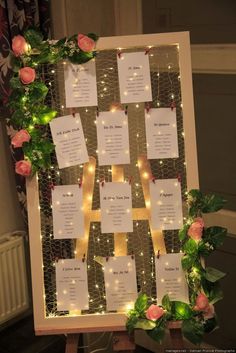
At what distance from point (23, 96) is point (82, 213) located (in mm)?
462

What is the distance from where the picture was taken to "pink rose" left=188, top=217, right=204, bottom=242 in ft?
5.45

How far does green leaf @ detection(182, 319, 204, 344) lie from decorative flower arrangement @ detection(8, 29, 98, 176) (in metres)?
0.74

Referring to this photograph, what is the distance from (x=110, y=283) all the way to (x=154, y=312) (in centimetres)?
19

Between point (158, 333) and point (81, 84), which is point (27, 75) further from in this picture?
point (158, 333)

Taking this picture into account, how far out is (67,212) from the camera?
5.68 feet

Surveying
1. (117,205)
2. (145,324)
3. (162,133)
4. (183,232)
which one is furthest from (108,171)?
(145,324)

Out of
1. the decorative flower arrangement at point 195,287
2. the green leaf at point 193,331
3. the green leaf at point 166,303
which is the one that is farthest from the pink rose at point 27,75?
the green leaf at point 193,331

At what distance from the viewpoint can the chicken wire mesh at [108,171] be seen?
5.59 feet

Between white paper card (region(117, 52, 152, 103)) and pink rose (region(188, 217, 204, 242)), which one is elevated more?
white paper card (region(117, 52, 152, 103))

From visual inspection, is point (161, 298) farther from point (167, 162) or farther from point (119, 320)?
point (167, 162)

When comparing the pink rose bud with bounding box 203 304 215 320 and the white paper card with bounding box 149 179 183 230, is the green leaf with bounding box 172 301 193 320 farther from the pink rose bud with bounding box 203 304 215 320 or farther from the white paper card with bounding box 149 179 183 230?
the white paper card with bounding box 149 179 183 230

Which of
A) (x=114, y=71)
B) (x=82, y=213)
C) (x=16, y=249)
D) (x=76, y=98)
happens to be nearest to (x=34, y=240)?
A: (x=82, y=213)

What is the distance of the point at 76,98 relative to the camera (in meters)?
1.70

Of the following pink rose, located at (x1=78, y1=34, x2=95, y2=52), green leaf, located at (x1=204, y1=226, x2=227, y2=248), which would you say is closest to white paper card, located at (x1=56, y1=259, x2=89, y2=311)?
green leaf, located at (x1=204, y1=226, x2=227, y2=248)
